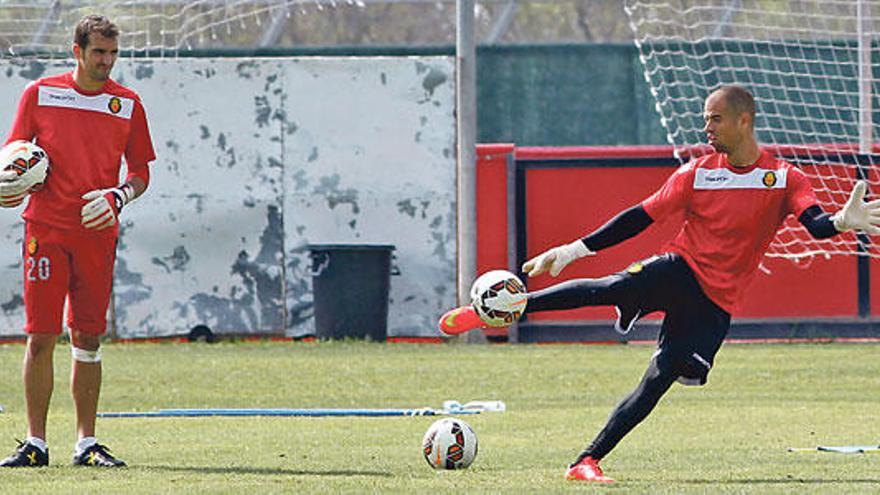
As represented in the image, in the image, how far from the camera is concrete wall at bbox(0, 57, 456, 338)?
64.7ft

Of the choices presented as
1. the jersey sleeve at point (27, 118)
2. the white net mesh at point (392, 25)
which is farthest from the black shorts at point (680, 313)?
the white net mesh at point (392, 25)

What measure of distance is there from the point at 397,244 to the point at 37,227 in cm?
998

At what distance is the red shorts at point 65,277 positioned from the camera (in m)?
9.91

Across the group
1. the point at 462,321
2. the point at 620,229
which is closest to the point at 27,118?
the point at 462,321

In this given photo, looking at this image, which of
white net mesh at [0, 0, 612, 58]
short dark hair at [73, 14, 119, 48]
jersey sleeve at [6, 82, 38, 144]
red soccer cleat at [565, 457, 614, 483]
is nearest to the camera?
red soccer cleat at [565, 457, 614, 483]

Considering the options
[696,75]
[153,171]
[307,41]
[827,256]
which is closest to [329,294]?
[153,171]

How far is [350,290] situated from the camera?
19.3m

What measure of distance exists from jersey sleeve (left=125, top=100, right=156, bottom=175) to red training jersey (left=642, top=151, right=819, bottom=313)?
2524 millimetres

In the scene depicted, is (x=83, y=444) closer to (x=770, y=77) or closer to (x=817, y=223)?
(x=817, y=223)

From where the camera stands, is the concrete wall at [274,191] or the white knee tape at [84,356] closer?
the white knee tape at [84,356]

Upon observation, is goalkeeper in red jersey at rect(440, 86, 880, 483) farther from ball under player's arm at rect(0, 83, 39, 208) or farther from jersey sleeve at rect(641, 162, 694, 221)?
ball under player's arm at rect(0, 83, 39, 208)

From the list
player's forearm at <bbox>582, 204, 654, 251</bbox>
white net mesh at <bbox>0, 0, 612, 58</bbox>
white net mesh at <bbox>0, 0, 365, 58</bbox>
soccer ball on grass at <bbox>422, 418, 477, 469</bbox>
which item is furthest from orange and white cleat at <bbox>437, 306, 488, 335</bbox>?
white net mesh at <bbox>0, 0, 612, 58</bbox>

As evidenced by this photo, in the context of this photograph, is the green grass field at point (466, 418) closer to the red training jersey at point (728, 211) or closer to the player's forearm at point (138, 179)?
the red training jersey at point (728, 211)

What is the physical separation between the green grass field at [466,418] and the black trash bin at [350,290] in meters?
0.33
